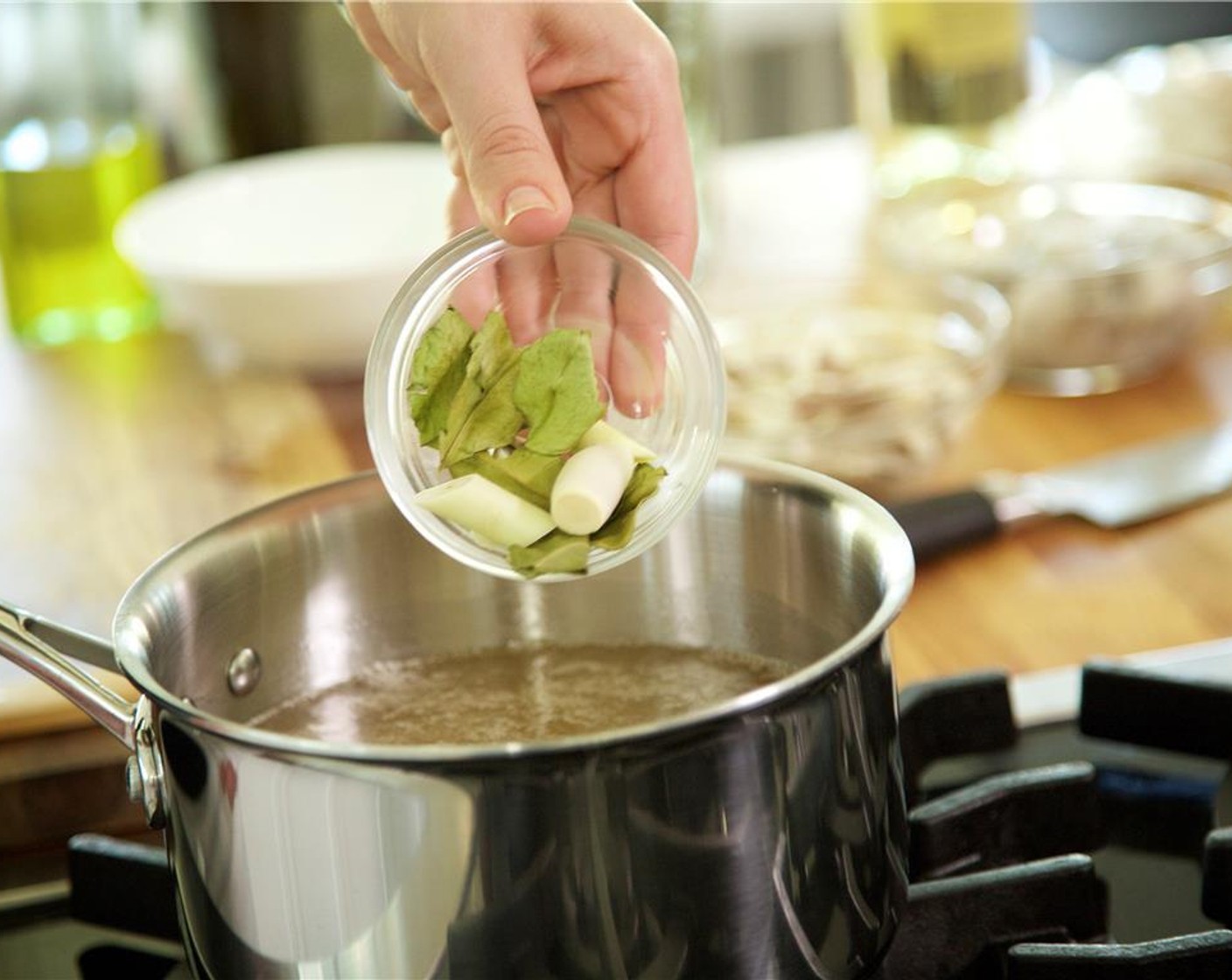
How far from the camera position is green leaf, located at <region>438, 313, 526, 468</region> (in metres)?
0.65

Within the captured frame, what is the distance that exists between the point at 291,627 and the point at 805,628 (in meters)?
0.20

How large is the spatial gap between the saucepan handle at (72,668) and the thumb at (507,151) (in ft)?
0.64

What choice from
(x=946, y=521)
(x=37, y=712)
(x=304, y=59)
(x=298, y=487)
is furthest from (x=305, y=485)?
(x=304, y=59)

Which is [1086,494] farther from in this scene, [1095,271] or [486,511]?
[486,511]

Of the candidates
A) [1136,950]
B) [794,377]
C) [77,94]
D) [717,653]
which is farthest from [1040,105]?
[1136,950]

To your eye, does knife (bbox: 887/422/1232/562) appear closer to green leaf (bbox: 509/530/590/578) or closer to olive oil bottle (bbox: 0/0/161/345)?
green leaf (bbox: 509/530/590/578)

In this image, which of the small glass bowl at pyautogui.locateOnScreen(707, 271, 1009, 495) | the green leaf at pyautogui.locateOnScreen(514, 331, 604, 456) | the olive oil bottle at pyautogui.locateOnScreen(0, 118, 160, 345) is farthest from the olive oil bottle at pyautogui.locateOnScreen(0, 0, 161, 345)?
the green leaf at pyautogui.locateOnScreen(514, 331, 604, 456)

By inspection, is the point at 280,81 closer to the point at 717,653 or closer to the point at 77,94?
the point at 77,94

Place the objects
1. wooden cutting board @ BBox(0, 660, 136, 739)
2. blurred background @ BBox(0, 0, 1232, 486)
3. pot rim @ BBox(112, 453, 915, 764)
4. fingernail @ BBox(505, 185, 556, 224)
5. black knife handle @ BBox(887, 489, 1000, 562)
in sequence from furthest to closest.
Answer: blurred background @ BBox(0, 0, 1232, 486) < black knife handle @ BBox(887, 489, 1000, 562) < wooden cutting board @ BBox(0, 660, 136, 739) < fingernail @ BBox(505, 185, 556, 224) < pot rim @ BBox(112, 453, 915, 764)

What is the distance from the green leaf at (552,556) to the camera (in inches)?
24.4

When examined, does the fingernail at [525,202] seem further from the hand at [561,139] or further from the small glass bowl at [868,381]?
the small glass bowl at [868,381]

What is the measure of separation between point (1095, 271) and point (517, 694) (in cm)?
55

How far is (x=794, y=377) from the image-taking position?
1.02 m

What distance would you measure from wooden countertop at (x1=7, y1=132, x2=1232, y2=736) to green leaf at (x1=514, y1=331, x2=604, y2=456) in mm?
278
